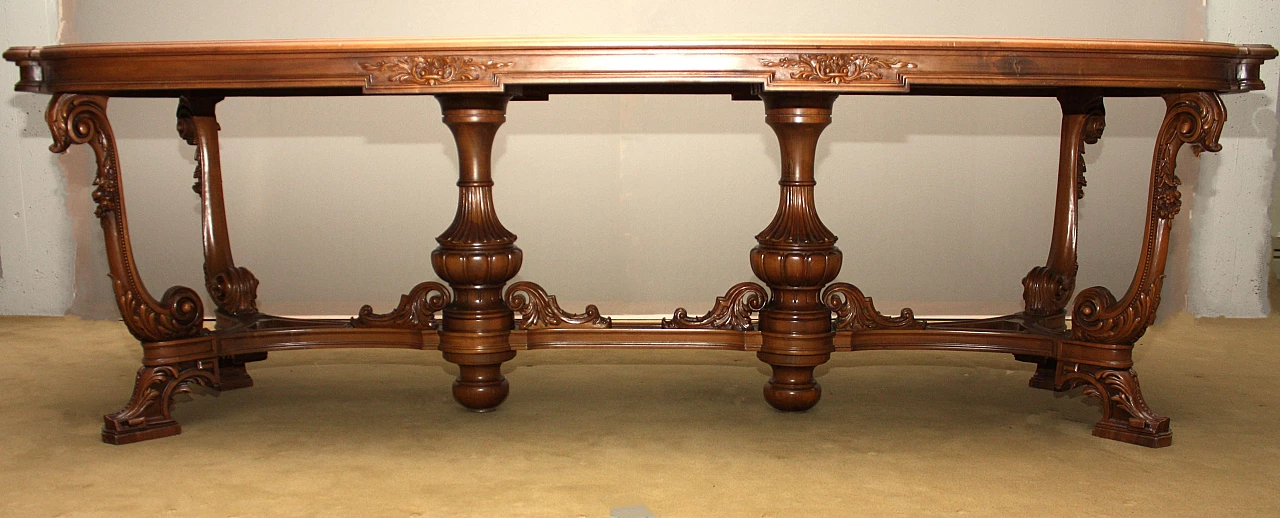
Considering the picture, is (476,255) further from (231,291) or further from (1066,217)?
(1066,217)

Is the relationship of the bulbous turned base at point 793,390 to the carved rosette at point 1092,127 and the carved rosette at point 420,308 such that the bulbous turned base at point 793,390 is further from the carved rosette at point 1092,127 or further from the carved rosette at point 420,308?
the carved rosette at point 1092,127

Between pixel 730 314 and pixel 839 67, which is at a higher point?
pixel 839 67

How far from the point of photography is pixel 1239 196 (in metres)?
4.35

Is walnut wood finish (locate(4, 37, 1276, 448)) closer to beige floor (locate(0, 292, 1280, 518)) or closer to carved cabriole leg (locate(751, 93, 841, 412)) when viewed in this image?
carved cabriole leg (locate(751, 93, 841, 412))

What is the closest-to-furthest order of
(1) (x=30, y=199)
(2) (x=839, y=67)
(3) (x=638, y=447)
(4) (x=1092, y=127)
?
(2) (x=839, y=67)
(3) (x=638, y=447)
(4) (x=1092, y=127)
(1) (x=30, y=199)

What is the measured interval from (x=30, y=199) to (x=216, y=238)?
2040 millimetres

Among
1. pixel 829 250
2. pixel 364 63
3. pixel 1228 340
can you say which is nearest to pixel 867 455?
pixel 829 250

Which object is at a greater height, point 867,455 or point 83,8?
point 83,8

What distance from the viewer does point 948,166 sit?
14.5 ft

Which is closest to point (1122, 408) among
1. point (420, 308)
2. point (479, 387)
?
point (479, 387)

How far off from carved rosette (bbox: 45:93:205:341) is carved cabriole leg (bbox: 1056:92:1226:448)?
2.05 meters

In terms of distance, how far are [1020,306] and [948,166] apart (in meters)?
0.66

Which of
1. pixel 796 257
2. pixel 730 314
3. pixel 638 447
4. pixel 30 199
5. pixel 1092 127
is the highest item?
pixel 1092 127

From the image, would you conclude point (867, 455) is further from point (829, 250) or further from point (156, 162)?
point (156, 162)
